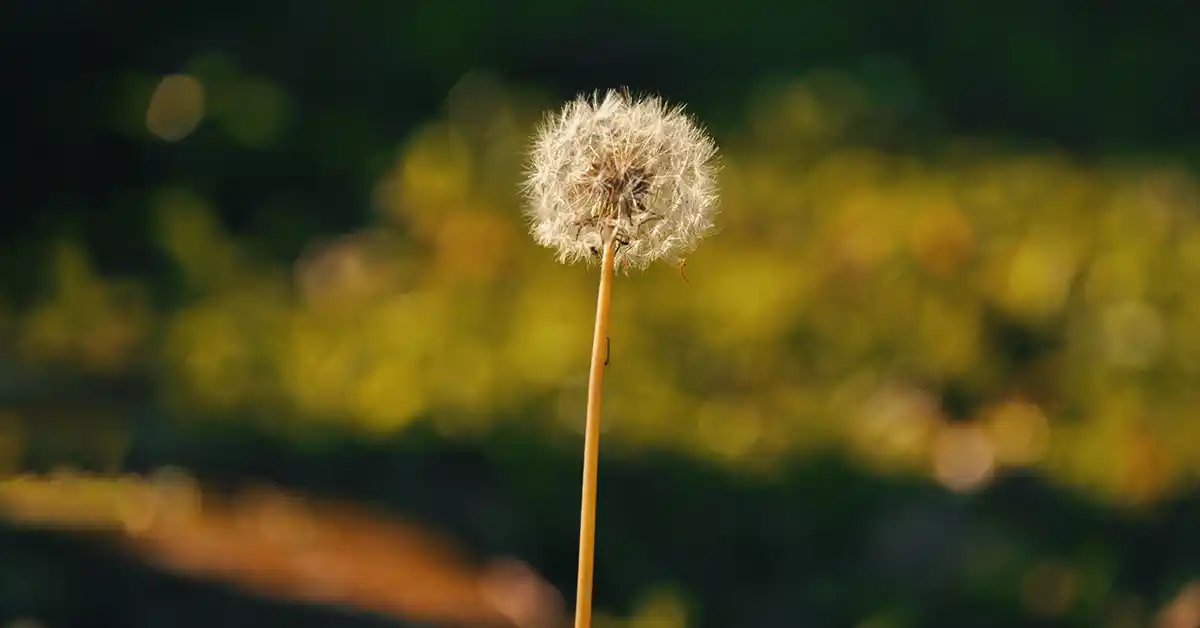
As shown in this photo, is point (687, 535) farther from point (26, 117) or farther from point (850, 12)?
point (26, 117)

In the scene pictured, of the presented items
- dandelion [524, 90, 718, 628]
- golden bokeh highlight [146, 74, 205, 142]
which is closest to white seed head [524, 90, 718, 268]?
dandelion [524, 90, 718, 628]

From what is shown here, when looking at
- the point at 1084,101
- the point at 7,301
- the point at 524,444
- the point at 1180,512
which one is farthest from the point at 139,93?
the point at 1180,512

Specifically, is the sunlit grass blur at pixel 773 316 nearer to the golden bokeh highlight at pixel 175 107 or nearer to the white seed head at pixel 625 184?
the golden bokeh highlight at pixel 175 107

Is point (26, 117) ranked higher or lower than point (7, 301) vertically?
higher

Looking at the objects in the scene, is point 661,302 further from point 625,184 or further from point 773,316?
point 625,184

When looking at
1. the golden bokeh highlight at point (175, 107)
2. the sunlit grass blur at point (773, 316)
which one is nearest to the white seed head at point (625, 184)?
the sunlit grass blur at point (773, 316)

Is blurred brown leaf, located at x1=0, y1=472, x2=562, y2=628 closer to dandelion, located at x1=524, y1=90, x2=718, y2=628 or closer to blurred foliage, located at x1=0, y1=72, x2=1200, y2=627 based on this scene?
blurred foliage, located at x1=0, y1=72, x2=1200, y2=627

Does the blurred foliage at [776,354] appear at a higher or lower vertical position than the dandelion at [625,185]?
higher
